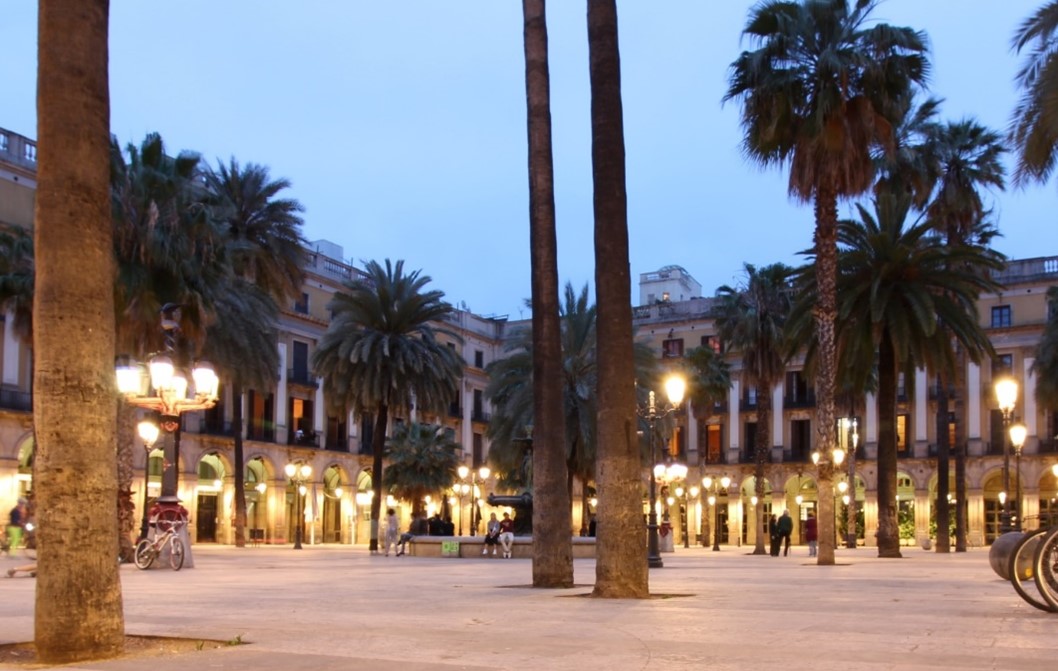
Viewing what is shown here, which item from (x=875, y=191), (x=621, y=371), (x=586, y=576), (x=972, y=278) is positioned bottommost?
(x=586, y=576)

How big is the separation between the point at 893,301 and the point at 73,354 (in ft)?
93.4

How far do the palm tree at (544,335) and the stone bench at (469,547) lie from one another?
17088mm

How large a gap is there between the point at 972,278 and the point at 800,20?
975 cm

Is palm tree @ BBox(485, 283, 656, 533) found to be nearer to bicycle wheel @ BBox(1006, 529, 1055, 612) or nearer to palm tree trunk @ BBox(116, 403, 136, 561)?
palm tree trunk @ BBox(116, 403, 136, 561)

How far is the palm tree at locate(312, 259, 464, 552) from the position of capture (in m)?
43.2

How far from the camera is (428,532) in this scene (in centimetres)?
4341

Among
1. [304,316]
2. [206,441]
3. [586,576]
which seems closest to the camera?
[586,576]

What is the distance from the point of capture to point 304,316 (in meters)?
63.3

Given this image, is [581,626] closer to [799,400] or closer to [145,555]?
[145,555]

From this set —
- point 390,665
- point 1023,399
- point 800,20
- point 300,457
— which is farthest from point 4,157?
point 1023,399

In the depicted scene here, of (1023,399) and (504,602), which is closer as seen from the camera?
(504,602)

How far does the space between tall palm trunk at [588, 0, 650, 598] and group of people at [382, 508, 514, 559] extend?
66.4 feet

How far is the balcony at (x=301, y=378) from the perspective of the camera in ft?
208

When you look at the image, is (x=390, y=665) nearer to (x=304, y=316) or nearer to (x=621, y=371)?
(x=621, y=371)
